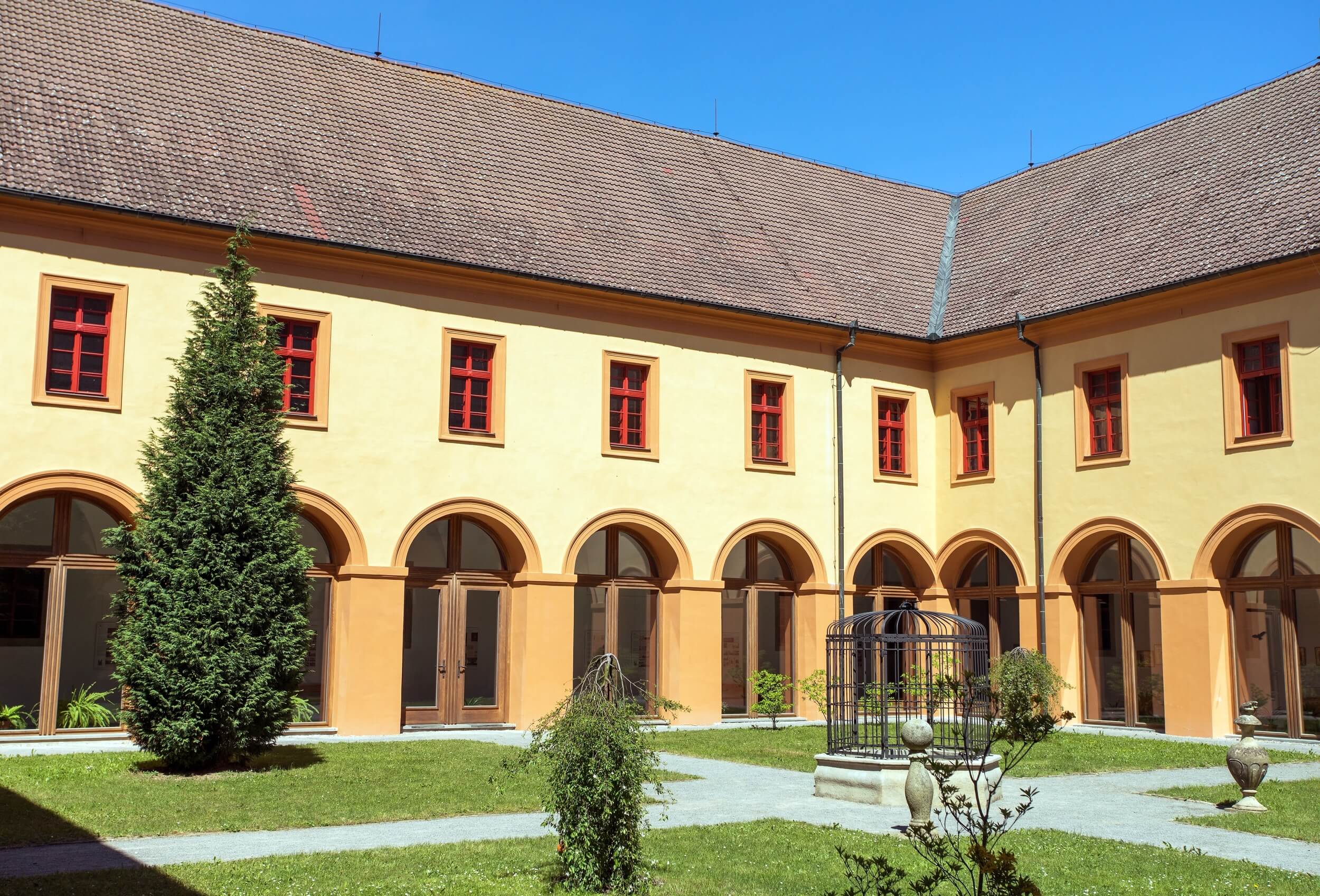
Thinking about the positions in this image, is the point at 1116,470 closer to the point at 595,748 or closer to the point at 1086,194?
the point at 1086,194

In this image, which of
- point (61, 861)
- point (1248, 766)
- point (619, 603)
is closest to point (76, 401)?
point (619, 603)

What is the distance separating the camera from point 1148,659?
72.9 feet

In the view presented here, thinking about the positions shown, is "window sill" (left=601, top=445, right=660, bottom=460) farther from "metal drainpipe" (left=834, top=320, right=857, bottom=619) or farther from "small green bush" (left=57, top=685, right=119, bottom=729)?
"small green bush" (left=57, top=685, right=119, bottom=729)

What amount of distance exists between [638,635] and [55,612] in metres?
9.27

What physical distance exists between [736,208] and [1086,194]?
6.76 m

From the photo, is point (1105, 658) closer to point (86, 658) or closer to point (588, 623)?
point (588, 623)

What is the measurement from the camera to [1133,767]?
53.8ft

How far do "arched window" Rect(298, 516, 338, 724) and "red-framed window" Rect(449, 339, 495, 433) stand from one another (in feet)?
8.82

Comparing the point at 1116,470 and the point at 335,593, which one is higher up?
the point at 1116,470

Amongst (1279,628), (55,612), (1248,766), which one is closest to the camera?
(1248,766)

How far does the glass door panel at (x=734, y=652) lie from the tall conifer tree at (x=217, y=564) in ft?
30.6

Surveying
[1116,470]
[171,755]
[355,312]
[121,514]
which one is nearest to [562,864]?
[171,755]

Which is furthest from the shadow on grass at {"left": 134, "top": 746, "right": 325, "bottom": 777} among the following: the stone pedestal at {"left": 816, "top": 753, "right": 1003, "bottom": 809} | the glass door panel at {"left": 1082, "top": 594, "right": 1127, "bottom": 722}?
the glass door panel at {"left": 1082, "top": 594, "right": 1127, "bottom": 722}

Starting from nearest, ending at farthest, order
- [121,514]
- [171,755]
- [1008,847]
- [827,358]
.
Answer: [1008,847]
[171,755]
[121,514]
[827,358]
